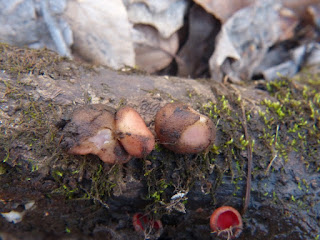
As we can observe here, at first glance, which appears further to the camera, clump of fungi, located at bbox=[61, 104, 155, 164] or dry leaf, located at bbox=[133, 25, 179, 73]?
dry leaf, located at bbox=[133, 25, 179, 73]

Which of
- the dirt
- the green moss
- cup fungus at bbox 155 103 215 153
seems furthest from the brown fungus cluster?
the green moss

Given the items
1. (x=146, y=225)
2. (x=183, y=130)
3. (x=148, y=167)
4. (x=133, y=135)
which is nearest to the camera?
(x=133, y=135)

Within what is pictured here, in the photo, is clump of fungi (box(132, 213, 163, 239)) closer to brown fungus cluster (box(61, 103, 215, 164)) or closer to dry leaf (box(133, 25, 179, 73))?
brown fungus cluster (box(61, 103, 215, 164))

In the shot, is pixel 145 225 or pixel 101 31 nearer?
pixel 145 225

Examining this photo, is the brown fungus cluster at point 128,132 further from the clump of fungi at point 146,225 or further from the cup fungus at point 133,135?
the clump of fungi at point 146,225

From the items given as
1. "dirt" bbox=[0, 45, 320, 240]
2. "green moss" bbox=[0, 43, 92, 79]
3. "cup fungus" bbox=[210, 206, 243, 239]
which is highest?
"green moss" bbox=[0, 43, 92, 79]

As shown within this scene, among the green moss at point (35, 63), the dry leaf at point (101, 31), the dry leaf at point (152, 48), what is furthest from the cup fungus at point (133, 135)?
the dry leaf at point (152, 48)

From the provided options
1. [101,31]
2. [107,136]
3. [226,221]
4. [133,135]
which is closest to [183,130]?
[133,135]

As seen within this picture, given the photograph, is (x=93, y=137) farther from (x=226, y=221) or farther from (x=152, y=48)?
(x=152, y=48)
